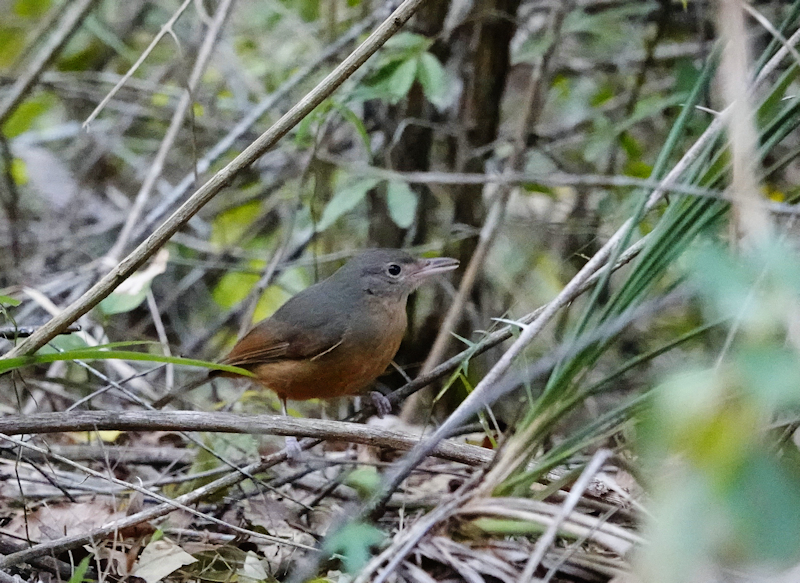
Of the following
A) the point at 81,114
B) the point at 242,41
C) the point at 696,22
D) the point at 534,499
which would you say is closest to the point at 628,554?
the point at 534,499

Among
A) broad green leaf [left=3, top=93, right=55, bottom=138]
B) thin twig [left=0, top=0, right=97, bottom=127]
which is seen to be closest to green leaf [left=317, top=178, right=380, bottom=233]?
thin twig [left=0, top=0, right=97, bottom=127]

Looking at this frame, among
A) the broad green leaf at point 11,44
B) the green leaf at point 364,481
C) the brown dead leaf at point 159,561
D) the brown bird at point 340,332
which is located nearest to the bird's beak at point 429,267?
the brown bird at point 340,332

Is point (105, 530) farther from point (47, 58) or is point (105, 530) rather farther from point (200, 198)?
point (47, 58)

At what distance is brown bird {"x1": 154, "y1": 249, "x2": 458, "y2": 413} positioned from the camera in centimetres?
401

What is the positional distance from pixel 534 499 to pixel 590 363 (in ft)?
1.12

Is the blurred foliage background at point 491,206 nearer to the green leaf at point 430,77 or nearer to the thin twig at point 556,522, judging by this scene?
the green leaf at point 430,77

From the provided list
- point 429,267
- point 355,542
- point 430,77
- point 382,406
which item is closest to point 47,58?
point 430,77

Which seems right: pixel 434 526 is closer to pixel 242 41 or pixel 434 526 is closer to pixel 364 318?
pixel 364 318

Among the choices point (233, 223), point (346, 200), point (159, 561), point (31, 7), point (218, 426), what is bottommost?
point (159, 561)

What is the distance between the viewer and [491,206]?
471 cm

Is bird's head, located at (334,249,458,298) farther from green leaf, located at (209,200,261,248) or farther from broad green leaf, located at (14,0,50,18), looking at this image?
broad green leaf, located at (14,0,50,18)

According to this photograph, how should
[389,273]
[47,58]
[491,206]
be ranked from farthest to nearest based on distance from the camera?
[491,206] < [47,58] < [389,273]

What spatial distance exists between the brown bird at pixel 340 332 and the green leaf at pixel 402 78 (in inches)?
35.6

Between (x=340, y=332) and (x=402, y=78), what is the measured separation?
51.7 inches
